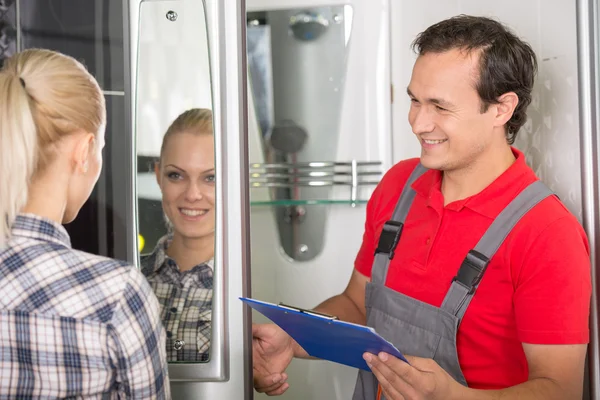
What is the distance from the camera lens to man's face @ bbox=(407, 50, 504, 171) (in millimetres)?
1687

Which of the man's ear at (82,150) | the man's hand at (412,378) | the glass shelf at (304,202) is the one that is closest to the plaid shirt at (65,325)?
the man's ear at (82,150)

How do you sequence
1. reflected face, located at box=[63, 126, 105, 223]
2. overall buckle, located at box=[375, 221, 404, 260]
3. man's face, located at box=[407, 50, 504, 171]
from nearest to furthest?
reflected face, located at box=[63, 126, 105, 223] < man's face, located at box=[407, 50, 504, 171] < overall buckle, located at box=[375, 221, 404, 260]

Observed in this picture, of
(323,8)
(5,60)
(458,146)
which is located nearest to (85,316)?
(5,60)

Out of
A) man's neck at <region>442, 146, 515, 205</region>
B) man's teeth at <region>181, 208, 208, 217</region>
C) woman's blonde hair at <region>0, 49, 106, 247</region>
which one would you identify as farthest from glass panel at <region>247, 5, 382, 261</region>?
woman's blonde hair at <region>0, 49, 106, 247</region>

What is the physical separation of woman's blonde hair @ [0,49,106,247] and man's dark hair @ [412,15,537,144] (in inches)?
35.0

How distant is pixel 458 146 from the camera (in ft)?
5.55

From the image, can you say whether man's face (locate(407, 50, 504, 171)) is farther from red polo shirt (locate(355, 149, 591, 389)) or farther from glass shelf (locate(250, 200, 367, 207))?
glass shelf (locate(250, 200, 367, 207))

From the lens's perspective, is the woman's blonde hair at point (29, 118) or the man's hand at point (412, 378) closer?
the woman's blonde hair at point (29, 118)

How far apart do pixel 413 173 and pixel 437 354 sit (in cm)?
50

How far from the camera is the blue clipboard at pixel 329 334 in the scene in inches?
51.5

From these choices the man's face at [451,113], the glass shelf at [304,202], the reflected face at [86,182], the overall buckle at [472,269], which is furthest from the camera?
the glass shelf at [304,202]

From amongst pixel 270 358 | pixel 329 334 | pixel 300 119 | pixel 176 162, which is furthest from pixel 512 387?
pixel 300 119

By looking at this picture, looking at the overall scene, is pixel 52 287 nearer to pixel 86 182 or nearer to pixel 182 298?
pixel 86 182

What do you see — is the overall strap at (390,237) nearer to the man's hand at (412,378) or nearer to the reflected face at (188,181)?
the man's hand at (412,378)
